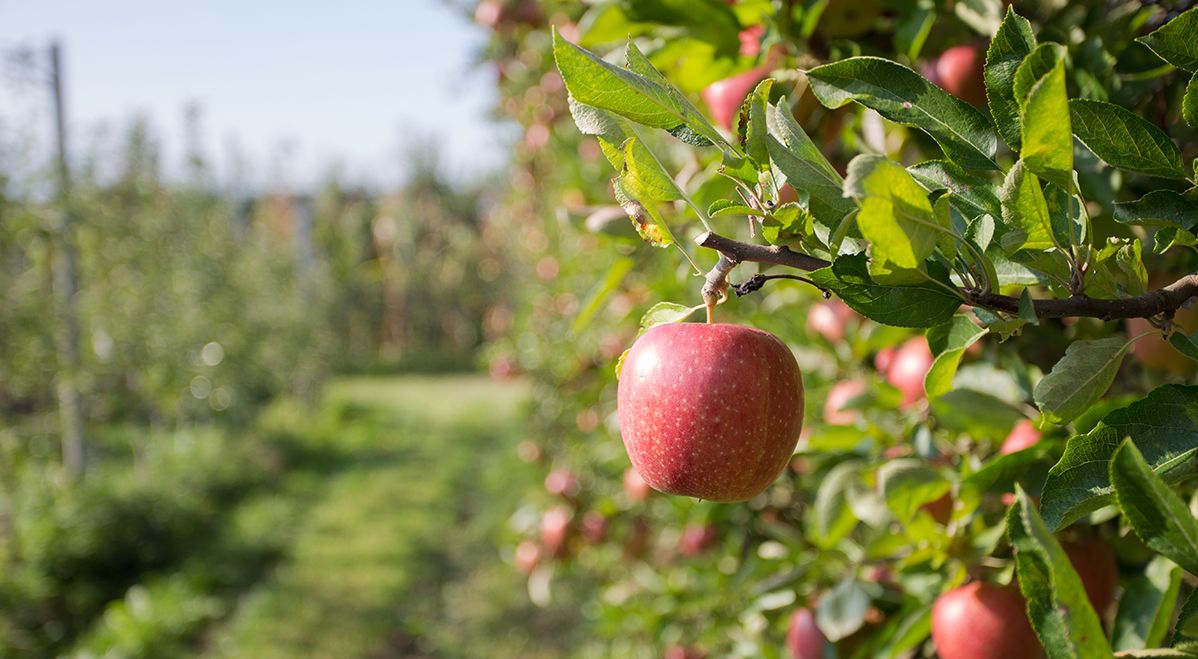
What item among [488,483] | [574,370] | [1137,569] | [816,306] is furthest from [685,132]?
[488,483]

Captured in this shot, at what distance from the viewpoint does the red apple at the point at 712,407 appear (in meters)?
0.52

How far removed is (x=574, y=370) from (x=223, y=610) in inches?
122

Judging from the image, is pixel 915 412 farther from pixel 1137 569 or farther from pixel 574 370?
pixel 574 370

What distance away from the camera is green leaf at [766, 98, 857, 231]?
0.49 meters

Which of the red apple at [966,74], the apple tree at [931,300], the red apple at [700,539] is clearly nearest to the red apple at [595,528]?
the red apple at [700,539]

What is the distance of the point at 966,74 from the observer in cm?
81

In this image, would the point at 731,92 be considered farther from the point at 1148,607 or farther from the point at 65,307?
the point at 65,307

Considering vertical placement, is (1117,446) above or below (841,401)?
above

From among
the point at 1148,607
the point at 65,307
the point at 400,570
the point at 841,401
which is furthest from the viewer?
the point at 65,307

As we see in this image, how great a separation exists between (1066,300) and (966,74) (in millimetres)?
415

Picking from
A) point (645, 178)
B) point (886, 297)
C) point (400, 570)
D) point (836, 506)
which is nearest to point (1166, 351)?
point (836, 506)

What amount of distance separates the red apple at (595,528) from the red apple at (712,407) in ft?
5.98

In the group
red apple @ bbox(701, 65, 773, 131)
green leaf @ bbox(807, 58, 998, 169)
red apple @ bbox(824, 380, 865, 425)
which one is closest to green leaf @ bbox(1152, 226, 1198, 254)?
green leaf @ bbox(807, 58, 998, 169)

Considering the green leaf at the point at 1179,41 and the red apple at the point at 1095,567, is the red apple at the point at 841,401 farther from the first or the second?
the green leaf at the point at 1179,41
